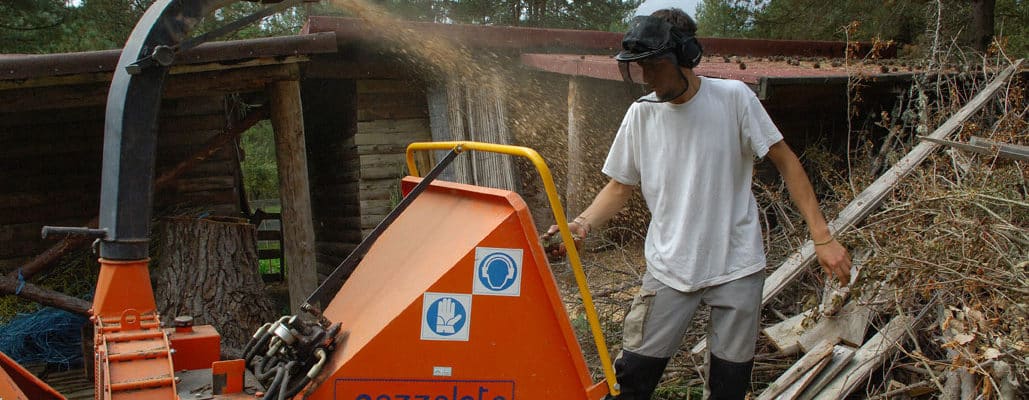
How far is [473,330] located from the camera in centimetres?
269

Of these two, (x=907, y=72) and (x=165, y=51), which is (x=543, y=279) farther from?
(x=907, y=72)

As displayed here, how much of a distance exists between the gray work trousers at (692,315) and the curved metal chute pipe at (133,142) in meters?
1.81

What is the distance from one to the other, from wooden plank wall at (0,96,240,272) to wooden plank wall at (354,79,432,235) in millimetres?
1692

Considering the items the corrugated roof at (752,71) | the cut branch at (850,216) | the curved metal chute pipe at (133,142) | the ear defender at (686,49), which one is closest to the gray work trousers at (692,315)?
the ear defender at (686,49)

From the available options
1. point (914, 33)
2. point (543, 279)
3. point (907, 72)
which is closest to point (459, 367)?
point (543, 279)

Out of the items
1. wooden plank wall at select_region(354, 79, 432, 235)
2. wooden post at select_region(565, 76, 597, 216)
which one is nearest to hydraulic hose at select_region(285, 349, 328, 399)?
wooden post at select_region(565, 76, 597, 216)

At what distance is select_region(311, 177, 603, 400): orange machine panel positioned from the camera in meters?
2.62

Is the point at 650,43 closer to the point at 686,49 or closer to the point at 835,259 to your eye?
the point at 686,49

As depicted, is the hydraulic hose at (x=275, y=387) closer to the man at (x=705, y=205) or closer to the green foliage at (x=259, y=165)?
the man at (x=705, y=205)

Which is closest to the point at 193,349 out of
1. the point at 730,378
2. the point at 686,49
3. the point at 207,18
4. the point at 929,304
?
the point at 730,378

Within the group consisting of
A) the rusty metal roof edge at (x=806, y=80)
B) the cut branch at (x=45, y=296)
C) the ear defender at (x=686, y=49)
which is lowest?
the cut branch at (x=45, y=296)

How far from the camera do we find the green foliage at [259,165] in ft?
80.5

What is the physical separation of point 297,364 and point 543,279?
82cm

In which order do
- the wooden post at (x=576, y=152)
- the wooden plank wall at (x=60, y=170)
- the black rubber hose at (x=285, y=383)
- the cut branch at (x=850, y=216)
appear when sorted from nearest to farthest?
1. the black rubber hose at (x=285, y=383)
2. the cut branch at (x=850, y=216)
3. the wooden plank wall at (x=60, y=170)
4. the wooden post at (x=576, y=152)
